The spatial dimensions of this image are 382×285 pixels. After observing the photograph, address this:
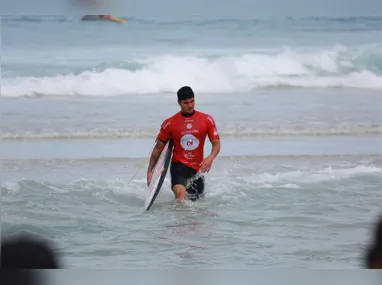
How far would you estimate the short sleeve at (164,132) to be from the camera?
4.34 m

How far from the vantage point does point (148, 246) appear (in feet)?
12.1

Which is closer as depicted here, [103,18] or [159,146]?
[103,18]

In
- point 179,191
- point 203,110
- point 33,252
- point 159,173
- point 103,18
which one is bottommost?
point 179,191

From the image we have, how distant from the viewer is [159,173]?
14.1 ft

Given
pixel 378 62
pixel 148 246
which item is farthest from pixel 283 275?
pixel 378 62

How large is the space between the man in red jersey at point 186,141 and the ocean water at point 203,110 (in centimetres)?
14

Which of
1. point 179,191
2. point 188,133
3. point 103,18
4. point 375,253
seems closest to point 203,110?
point 188,133

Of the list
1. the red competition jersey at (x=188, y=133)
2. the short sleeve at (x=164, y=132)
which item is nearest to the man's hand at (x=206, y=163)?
the red competition jersey at (x=188, y=133)

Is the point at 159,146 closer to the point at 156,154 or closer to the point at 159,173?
the point at 156,154

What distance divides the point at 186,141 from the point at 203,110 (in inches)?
12.5

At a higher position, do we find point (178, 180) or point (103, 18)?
point (103, 18)

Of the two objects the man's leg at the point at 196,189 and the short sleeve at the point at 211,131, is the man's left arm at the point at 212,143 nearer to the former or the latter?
the short sleeve at the point at 211,131

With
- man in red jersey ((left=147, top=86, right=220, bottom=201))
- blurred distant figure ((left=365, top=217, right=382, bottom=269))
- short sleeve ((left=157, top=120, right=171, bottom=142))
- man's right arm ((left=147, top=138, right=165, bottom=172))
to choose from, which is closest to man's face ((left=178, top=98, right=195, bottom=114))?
man in red jersey ((left=147, top=86, right=220, bottom=201))

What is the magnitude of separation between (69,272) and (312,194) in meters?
2.92
